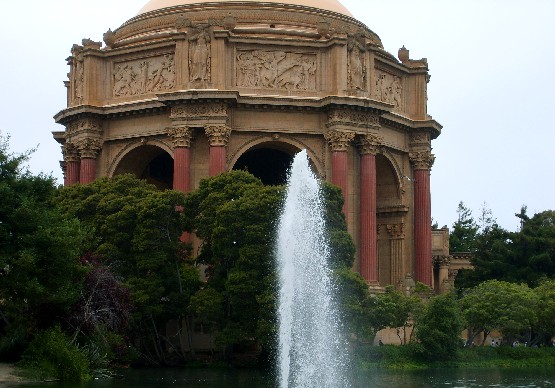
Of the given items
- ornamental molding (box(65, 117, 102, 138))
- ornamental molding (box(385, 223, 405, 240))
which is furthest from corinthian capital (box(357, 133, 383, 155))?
ornamental molding (box(65, 117, 102, 138))

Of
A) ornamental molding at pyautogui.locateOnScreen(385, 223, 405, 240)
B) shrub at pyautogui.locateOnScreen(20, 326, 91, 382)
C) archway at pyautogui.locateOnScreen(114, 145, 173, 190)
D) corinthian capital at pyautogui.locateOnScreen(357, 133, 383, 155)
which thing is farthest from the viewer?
ornamental molding at pyautogui.locateOnScreen(385, 223, 405, 240)

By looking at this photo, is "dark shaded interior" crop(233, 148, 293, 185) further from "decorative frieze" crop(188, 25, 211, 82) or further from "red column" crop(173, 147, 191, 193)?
"decorative frieze" crop(188, 25, 211, 82)

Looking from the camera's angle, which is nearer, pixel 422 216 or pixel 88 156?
pixel 88 156

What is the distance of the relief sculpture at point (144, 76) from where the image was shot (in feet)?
173

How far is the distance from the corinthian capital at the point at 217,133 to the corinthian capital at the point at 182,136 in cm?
87

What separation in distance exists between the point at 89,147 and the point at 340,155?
41.3ft

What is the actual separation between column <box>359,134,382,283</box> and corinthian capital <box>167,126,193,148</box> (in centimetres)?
817

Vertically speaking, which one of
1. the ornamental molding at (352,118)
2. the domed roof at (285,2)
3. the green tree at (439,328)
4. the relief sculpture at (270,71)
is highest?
the domed roof at (285,2)

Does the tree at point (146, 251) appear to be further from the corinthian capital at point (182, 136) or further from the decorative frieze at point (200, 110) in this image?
the decorative frieze at point (200, 110)

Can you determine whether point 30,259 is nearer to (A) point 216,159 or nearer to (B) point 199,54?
(A) point 216,159

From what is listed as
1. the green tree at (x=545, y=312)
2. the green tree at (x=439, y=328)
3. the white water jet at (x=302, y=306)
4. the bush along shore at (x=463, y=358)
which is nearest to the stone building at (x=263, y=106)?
the bush along shore at (x=463, y=358)

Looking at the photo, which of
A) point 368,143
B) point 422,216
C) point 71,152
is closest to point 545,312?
point 422,216

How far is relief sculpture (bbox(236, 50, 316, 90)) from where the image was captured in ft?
171

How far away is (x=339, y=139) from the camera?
169 ft
